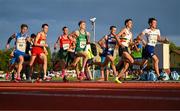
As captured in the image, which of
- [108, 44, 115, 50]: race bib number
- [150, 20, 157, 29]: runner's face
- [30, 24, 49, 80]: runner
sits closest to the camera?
[150, 20, 157, 29]: runner's face

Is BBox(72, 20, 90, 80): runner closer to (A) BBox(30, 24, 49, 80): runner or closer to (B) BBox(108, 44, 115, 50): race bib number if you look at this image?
(B) BBox(108, 44, 115, 50): race bib number

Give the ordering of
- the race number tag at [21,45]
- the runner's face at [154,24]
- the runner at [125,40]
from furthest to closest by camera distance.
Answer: the race number tag at [21,45], the runner's face at [154,24], the runner at [125,40]

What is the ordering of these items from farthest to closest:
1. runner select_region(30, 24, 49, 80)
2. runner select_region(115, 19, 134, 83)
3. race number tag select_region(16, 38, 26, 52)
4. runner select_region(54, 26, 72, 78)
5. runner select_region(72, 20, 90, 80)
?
runner select_region(54, 26, 72, 78), runner select_region(72, 20, 90, 80), race number tag select_region(16, 38, 26, 52), runner select_region(30, 24, 49, 80), runner select_region(115, 19, 134, 83)

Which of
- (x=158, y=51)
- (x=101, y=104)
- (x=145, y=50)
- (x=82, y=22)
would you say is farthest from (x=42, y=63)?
(x=158, y=51)

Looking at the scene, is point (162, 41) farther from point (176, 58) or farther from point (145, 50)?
point (176, 58)

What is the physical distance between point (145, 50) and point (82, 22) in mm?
2550

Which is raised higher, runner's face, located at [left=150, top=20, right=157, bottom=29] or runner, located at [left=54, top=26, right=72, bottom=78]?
runner's face, located at [left=150, top=20, right=157, bottom=29]

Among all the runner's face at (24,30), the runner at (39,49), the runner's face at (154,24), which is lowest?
the runner at (39,49)

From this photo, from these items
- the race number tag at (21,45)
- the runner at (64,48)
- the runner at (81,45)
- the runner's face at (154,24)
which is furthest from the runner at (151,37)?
the race number tag at (21,45)

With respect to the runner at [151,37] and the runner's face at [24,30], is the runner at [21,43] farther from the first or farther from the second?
the runner at [151,37]

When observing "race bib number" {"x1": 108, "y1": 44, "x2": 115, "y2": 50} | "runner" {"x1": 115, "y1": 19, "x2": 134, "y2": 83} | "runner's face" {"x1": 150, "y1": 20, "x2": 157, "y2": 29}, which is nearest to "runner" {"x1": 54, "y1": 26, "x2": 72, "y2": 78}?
"race bib number" {"x1": 108, "y1": 44, "x2": 115, "y2": 50}

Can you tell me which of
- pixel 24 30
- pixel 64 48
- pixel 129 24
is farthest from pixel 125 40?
pixel 24 30

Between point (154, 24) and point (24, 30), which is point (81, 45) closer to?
point (24, 30)

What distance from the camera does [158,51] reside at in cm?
3503
